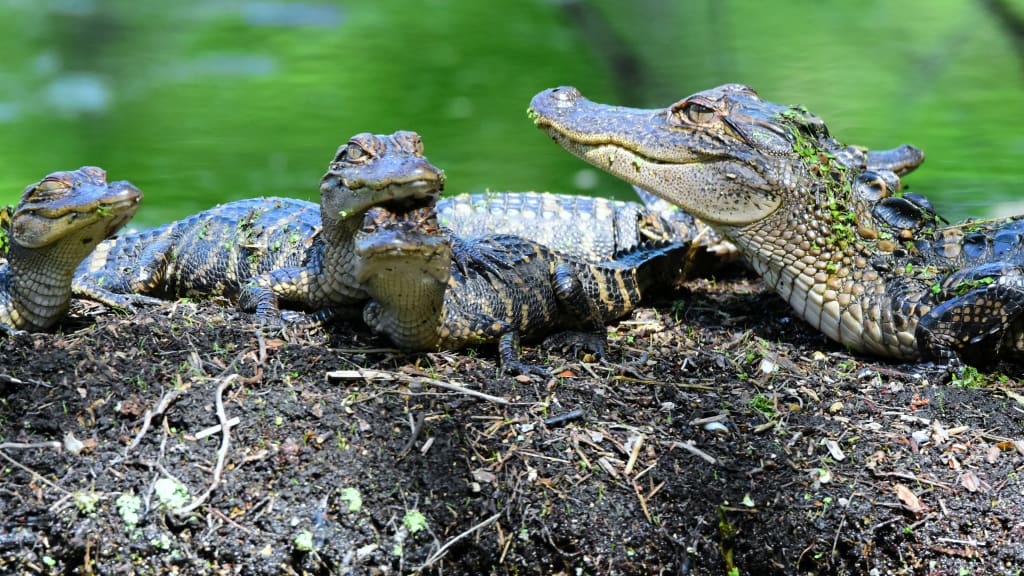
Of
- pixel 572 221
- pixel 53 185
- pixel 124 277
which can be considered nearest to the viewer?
pixel 53 185

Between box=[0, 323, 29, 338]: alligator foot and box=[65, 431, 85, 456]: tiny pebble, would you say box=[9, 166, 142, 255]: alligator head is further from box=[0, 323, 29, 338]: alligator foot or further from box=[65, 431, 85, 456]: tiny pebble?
box=[65, 431, 85, 456]: tiny pebble

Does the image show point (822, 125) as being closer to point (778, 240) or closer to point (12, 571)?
point (778, 240)

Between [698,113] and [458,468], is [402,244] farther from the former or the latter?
[698,113]

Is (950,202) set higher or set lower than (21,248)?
lower

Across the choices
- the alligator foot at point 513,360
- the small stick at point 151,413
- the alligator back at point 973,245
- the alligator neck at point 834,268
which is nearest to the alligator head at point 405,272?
the alligator foot at point 513,360

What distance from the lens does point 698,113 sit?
3.79 metres

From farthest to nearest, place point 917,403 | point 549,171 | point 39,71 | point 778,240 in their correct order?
1. point 39,71
2. point 549,171
3. point 778,240
4. point 917,403

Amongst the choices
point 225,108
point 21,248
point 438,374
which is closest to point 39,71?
point 225,108

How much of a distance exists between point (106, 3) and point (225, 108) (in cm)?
210

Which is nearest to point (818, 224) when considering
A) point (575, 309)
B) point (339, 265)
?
point (575, 309)

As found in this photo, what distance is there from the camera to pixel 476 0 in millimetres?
8523

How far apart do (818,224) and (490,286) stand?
4.21 ft

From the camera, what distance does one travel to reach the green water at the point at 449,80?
650cm

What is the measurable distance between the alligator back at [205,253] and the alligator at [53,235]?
0.53 meters
